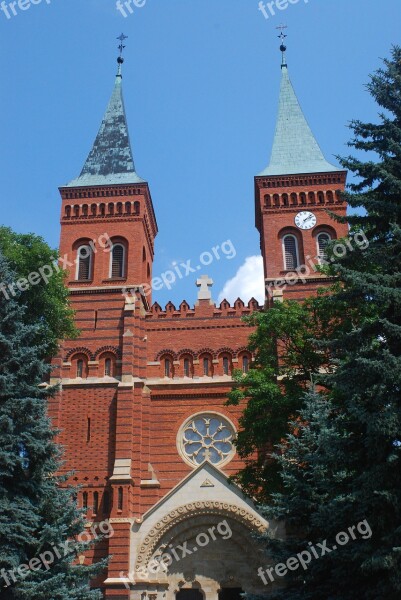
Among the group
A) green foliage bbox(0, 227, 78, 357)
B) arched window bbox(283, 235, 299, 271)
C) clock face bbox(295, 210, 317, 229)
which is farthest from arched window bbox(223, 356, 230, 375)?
green foliage bbox(0, 227, 78, 357)

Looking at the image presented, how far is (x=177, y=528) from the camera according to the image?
22.6 m

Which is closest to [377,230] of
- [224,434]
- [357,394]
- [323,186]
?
[357,394]

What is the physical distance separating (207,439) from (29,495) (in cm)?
1162

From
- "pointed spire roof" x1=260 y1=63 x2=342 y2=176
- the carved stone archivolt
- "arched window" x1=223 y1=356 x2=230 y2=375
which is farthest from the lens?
"pointed spire roof" x1=260 y1=63 x2=342 y2=176

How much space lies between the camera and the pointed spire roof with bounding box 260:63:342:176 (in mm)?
31406

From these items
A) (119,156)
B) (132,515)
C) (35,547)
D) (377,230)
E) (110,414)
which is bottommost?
(35,547)

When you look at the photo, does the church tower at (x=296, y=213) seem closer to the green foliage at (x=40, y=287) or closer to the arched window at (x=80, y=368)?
the arched window at (x=80, y=368)

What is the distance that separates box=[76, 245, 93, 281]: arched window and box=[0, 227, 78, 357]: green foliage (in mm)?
8757

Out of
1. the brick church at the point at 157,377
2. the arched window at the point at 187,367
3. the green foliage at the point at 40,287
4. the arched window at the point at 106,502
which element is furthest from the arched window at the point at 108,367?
the green foliage at the point at 40,287

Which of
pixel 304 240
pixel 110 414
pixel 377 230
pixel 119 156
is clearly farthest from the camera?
pixel 119 156

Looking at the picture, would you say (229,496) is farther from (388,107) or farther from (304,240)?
(388,107)

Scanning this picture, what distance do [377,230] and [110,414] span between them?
619 inches

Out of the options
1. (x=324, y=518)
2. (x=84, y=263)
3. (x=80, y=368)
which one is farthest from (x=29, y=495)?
(x=84, y=263)

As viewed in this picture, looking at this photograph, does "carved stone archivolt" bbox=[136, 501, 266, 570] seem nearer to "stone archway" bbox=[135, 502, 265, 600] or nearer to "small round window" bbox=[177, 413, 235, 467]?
"stone archway" bbox=[135, 502, 265, 600]
